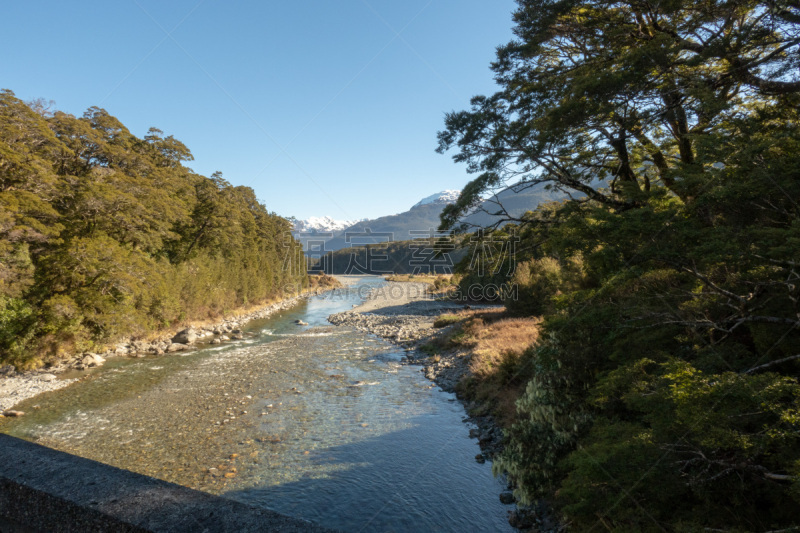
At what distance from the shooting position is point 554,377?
769 cm

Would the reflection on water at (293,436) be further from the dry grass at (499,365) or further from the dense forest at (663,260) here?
the dense forest at (663,260)

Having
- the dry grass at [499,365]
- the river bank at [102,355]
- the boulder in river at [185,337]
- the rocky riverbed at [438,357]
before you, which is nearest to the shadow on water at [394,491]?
the rocky riverbed at [438,357]

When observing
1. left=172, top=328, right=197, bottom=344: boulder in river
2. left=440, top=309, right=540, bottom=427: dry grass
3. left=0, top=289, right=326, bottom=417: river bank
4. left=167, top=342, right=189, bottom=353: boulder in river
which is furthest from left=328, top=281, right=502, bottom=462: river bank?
left=167, top=342, right=189, bottom=353: boulder in river

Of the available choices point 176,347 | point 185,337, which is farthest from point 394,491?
point 185,337

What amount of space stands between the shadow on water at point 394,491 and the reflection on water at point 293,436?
2 cm

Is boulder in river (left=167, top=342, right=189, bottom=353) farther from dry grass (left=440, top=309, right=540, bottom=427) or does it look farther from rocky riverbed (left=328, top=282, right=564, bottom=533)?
dry grass (left=440, top=309, right=540, bottom=427)

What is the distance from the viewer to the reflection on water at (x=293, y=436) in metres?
6.86

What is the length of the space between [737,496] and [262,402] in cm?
1170

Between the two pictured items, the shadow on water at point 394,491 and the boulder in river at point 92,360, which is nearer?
the shadow on water at point 394,491

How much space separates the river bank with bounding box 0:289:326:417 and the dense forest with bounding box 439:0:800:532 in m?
14.9

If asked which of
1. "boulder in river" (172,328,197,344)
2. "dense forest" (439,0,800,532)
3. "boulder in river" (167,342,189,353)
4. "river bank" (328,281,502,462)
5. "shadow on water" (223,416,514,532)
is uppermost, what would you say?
"dense forest" (439,0,800,532)

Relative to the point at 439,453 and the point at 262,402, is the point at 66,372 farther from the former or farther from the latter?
the point at 439,453

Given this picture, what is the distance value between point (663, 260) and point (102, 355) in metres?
21.7

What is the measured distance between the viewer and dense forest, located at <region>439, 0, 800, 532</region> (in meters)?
3.51
